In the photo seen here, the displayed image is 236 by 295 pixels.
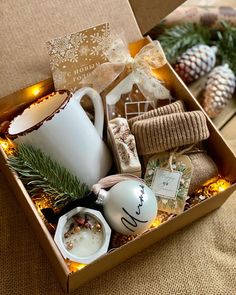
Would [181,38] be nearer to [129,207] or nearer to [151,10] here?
[151,10]

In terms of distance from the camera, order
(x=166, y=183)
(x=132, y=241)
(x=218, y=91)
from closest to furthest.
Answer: (x=132, y=241) → (x=166, y=183) → (x=218, y=91)

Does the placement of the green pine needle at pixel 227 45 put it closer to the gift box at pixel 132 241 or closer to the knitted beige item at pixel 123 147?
the gift box at pixel 132 241

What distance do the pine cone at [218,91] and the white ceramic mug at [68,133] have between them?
0.24 m

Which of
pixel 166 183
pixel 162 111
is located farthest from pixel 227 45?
pixel 166 183

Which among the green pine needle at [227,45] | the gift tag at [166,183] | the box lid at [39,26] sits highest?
the box lid at [39,26]

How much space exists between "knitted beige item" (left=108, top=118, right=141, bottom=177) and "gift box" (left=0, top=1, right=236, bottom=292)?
0.38 feet

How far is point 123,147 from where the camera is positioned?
83 centimetres

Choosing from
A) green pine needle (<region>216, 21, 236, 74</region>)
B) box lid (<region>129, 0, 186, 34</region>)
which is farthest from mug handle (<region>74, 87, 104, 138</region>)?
green pine needle (<region>216, 21, 236, 74</region>)

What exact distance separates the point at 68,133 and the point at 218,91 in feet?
1.17

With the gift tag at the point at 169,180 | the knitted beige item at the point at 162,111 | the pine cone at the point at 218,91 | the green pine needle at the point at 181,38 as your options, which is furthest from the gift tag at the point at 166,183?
the green pine needle at the point at 181,38

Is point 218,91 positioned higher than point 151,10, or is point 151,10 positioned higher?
point 151,10

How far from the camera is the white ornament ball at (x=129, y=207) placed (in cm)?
Answer: 76

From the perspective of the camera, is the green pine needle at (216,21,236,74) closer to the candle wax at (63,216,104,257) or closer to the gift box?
the gift box

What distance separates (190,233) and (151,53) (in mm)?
344
